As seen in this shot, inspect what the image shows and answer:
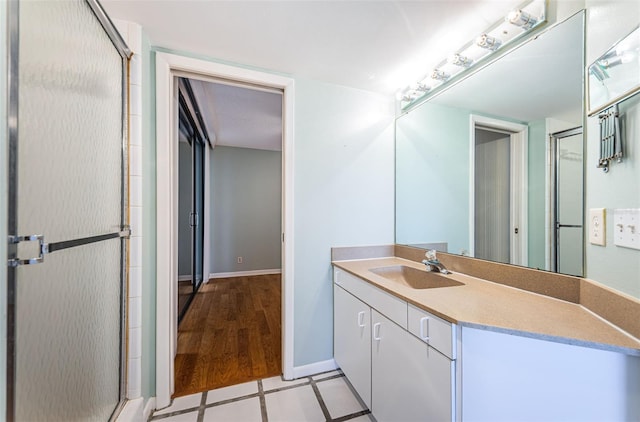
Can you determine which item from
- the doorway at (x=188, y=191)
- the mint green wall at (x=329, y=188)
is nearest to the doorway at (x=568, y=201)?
the mint green wall at (x=329, y=188)

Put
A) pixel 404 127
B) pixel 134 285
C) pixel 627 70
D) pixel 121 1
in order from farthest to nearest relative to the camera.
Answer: pixel 404 127 → pixel 134 285 → pixel 121 1 → pixel 627 70

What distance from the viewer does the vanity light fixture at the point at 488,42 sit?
127 cm

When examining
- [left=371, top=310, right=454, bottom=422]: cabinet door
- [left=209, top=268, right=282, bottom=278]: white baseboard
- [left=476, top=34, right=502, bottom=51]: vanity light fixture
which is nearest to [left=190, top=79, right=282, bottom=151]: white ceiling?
[left=476, top=34, right=502, bottom=51]: vanity light fixture

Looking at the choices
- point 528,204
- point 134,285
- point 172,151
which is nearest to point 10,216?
point 134,285

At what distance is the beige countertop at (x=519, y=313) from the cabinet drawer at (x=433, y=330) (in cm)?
3

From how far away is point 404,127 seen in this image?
2.03 m

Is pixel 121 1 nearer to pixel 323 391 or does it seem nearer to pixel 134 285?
pixel 134 285

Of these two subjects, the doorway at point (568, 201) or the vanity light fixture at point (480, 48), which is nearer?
the doorway at point (568, 201)

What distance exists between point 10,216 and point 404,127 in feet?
7.00

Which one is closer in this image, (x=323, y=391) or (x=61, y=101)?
(x=61, y=101)

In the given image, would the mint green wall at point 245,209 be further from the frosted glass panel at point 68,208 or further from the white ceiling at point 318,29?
the frosted glass panel at point 68,208

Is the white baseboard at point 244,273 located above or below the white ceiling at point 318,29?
below

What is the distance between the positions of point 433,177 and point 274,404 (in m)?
1.84

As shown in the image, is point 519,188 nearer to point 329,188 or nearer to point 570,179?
point 570,179
